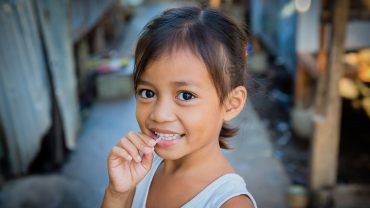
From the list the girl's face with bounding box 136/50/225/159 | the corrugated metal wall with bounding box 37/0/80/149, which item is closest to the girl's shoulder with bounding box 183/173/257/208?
the girl's face with bounding box 136/50/225/159

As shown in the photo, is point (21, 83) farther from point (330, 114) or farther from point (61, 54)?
point (330, 114)

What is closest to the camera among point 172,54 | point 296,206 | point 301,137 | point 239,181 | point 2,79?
point 172,54

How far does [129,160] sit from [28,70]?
3.44m

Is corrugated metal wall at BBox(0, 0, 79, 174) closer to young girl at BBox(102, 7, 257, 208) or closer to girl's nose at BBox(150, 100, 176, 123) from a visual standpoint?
young girl at BBox(102, 7, 257, 208)

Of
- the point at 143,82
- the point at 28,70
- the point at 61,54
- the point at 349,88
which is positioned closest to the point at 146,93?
the point at 143,82

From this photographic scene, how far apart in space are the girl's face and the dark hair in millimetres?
28

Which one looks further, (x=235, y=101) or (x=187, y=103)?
(x=235, y=101)

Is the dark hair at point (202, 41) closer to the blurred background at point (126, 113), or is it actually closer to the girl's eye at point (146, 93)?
the girl's eye at point (146, 93)

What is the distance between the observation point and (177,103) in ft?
4.40

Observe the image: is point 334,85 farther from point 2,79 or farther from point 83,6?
point 83,6

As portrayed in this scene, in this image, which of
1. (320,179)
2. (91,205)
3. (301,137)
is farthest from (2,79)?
(301,137)

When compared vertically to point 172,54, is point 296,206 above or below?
below

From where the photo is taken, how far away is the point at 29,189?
4.46 m

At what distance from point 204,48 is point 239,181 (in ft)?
1.45
